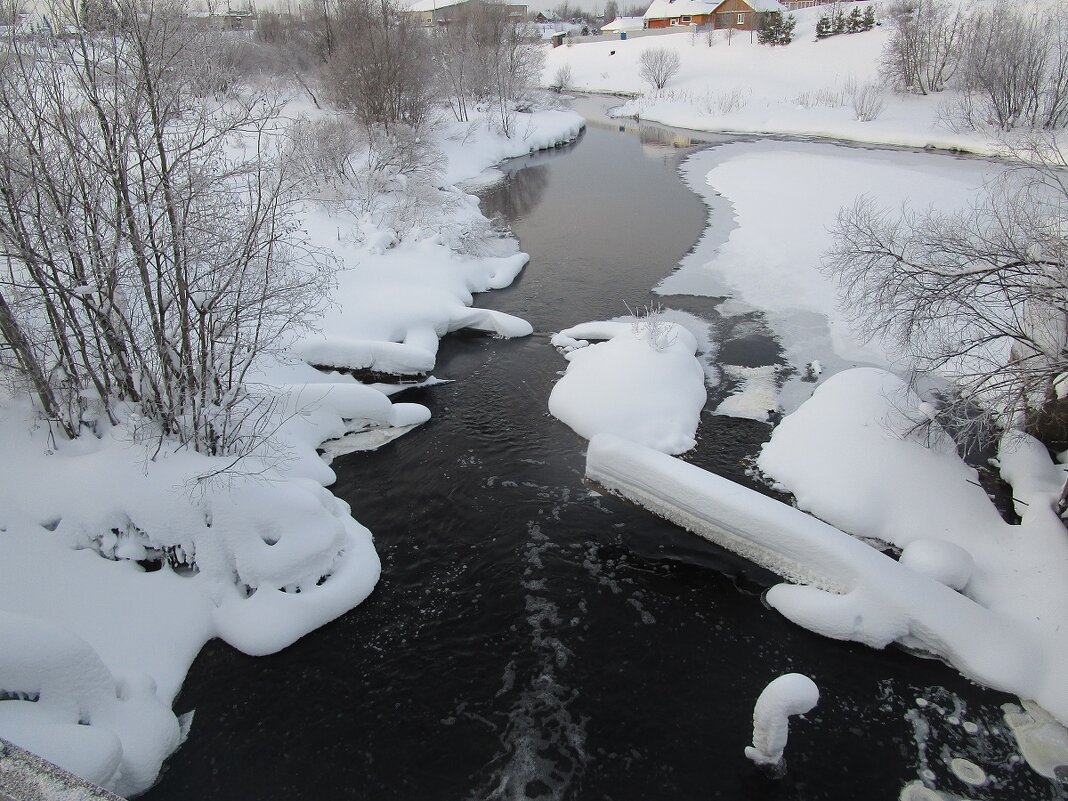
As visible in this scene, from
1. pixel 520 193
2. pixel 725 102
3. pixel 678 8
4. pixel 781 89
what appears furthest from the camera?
pixel 678 8

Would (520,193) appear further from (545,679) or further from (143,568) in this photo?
(545,679)

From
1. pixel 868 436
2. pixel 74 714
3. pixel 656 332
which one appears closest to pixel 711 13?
pixel 656 332

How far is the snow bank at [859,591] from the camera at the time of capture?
7141mm

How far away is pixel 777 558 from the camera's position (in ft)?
27.8

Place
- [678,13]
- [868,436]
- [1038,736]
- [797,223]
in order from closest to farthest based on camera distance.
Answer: [1038,736], [868,436], [797,223], [678,13]

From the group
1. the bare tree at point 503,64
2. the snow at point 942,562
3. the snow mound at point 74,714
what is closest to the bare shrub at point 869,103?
the bare tree at point 503,64

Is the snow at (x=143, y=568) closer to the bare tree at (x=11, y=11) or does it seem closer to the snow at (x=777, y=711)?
the bare tree at (x=11, y=11)

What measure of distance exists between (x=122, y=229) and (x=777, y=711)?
28.1ft

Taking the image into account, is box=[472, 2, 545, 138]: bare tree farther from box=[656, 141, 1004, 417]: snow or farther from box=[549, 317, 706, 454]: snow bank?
box=[549, 317, 706, 454]: snow bank

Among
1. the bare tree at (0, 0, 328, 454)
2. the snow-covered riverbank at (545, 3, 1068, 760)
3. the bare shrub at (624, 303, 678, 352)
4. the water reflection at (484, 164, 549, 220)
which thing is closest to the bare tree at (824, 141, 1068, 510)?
the snow-covered riverbank at (545, 3, 1068, 760)

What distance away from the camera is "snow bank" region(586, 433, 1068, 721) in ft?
23.4

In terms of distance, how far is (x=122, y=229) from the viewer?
7602mm

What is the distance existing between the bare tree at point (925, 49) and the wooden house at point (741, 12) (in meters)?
22.5

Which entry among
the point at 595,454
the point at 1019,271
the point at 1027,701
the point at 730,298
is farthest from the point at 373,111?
the point at 1027,701
